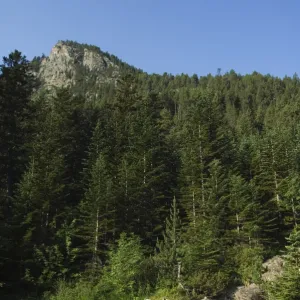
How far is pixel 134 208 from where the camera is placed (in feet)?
101

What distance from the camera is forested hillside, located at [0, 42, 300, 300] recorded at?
2384 centimetres

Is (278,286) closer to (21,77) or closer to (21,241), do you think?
(21,241)

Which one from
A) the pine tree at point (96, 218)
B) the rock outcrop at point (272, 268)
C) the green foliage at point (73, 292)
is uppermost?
the pine tree at point (96, 218)

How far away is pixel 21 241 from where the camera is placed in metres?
26.4

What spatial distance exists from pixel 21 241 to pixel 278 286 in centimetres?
1813

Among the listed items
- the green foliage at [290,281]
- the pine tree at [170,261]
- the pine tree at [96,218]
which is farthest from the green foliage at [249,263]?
the pine tree at [96,218]

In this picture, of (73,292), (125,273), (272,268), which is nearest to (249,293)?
(272,268)

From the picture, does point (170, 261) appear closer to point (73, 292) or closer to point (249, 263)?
point (73, 292)

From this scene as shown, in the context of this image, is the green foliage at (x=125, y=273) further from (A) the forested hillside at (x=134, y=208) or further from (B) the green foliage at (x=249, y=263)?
(B) the green foliage at (x=249, y=263)

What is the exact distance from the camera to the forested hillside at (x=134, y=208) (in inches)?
939

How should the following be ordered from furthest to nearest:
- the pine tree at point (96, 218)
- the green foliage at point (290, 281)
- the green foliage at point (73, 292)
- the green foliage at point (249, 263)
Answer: the pine tree at point (96, 218)
the green foliage at point (249, 263)
the green foliage at point (73, 292)
the green foliage at point (290, 281)

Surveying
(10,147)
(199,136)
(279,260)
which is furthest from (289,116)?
A: (10,147)

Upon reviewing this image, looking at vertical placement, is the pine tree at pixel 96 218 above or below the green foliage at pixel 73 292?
above

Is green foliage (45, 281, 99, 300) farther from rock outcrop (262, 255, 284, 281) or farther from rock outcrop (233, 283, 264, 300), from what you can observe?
rock outcrop (262, 255, 284, 281)
